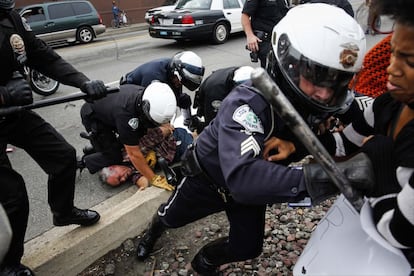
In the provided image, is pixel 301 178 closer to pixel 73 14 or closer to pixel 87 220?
pixel 87 220

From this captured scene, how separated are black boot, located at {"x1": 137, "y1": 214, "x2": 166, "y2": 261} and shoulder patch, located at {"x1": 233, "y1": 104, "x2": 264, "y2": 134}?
1232 mm

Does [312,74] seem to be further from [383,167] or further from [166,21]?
[166,21]

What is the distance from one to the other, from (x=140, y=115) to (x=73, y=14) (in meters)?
10.7

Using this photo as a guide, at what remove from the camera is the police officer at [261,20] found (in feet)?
12.5

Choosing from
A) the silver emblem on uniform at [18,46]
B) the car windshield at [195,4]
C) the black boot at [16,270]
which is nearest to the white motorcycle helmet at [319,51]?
the silver emblem on uniform at [18,46]

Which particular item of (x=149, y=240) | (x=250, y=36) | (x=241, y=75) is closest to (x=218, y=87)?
(x=241, y=75)

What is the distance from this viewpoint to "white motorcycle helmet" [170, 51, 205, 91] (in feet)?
12.6

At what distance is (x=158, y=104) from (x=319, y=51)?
184 cm

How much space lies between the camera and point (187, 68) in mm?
3826

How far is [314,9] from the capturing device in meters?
1.47

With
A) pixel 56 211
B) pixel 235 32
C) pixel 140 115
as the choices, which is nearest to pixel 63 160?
pixel 56 211

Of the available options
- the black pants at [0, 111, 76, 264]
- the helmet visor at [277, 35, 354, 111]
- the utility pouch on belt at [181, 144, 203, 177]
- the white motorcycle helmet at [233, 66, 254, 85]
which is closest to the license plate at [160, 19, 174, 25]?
the white motorcycle helmet at [233, 66, 254, 85]

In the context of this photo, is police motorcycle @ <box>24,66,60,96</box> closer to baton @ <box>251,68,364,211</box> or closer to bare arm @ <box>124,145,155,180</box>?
bare arm @ <box>124,145,155,180</box>

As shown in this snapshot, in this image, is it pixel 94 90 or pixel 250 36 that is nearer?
pixel 94 90
